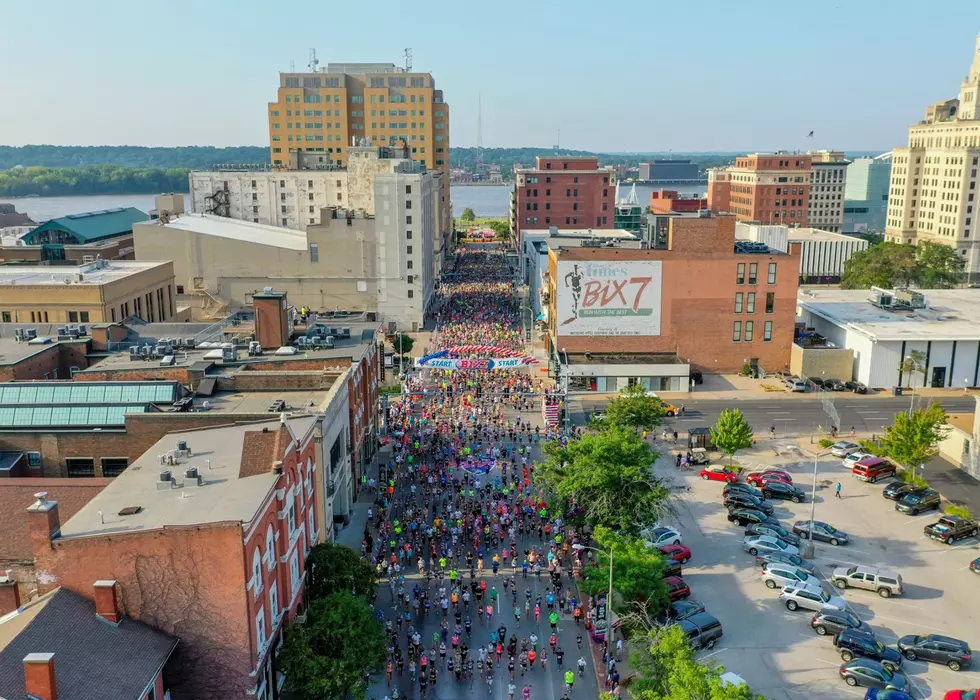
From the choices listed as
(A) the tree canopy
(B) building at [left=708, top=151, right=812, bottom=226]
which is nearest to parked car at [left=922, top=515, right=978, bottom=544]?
(A) the tree canopy

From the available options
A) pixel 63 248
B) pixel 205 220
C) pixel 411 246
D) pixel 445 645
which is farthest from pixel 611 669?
pixel 205 220

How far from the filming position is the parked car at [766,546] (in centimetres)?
4459

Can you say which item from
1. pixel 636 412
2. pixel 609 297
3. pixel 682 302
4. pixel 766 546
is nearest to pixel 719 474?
pixel 636 412

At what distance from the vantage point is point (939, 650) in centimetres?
3494

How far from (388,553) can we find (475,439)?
61.6 feet

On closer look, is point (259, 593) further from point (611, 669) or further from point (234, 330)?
point (234, 330)

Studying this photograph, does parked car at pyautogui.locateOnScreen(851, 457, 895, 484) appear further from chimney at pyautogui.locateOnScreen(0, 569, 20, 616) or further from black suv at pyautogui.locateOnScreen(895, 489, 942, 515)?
chimney at pyautogui.locateOnScreen(0, 569, 20, 616)

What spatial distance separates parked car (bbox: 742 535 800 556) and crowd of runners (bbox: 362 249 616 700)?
969 centimetres

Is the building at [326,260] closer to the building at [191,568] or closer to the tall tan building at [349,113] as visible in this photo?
the tall tan building at [349,113]

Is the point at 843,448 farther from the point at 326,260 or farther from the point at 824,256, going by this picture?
the point at 824,256

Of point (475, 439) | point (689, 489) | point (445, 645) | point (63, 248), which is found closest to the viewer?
point (445, 645)

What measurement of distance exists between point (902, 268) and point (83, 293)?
104 metres

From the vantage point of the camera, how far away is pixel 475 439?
206 feet

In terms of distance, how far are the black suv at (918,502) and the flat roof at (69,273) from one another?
6289 centimetres
